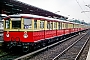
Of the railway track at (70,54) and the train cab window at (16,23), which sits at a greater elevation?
the train cab window at (16,23)

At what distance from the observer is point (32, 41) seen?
48.6 ft

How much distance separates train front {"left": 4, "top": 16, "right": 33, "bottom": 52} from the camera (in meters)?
14.7

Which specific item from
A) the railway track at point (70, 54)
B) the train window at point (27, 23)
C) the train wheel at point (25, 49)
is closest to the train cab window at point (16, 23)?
the train window at point (27, 23)

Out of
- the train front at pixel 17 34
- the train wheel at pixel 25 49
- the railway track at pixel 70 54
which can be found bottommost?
the railway track at pixel 70 54

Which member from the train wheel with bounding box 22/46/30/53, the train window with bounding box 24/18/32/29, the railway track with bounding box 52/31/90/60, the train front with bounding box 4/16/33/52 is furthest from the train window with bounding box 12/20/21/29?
the railway track with bounding box 52/31/90/60

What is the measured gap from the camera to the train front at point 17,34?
14.7 metres

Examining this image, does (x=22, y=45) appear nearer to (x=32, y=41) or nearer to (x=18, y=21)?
(x=32, y=41)

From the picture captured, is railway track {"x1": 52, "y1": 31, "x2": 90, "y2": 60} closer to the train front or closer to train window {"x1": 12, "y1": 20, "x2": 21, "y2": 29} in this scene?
the train front

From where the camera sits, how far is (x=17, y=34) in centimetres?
1472

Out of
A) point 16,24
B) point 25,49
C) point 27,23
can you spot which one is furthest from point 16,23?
point 25,49

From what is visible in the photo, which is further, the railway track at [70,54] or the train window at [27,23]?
the train window at [27,23]

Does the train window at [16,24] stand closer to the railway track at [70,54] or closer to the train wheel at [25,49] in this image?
the train wheel at [25,49]

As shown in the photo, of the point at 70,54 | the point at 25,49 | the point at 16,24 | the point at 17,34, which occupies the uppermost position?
the point at 16,24

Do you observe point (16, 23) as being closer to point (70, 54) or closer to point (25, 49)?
point (25, 49)
